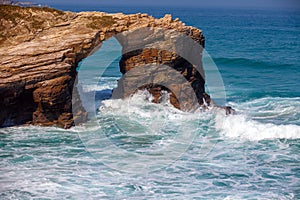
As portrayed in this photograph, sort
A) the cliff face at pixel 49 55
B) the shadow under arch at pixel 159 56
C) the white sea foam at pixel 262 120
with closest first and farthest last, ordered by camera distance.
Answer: the cliff face at pixel 49 55 < the white sea foam at pixel 262 120 < the shadow under arch at pixel 159 56

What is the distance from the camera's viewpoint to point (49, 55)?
2505 cm

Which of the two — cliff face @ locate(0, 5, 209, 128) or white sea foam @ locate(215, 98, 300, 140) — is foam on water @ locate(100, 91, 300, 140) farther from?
cliff face @ locate(0, 5, 209, 128)

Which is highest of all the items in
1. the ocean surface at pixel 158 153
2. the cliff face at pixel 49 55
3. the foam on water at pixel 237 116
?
the cliff face at pixel 49 55

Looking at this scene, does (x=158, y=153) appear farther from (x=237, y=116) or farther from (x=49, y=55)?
(x=49, y=55)

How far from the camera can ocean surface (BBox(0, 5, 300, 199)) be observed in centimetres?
1848

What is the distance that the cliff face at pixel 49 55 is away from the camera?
24547 millimetres

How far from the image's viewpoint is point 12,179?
19047 millimetres

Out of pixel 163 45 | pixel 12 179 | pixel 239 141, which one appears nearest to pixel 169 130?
pixel 239 141

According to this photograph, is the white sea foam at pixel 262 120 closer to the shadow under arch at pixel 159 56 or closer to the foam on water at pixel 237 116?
the foam on water at pixel 237 116

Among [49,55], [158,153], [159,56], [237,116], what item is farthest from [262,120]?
[49,55]

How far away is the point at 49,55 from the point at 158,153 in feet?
26.3

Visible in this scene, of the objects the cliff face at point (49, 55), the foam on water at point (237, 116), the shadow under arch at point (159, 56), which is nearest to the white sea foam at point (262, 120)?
the foam on water at point (237, 116)

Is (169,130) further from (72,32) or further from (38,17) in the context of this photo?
(38,17)

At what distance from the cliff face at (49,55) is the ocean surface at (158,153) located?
1.02m
